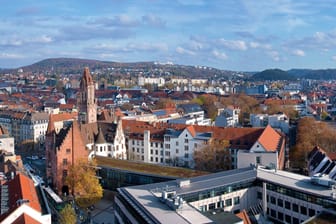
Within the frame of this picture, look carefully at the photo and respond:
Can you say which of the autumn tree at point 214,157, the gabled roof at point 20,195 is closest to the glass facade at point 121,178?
the autumn tree at point 214,157

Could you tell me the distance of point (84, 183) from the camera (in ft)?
209

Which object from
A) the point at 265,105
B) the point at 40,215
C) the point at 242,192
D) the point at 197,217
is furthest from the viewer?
the point at 265,105

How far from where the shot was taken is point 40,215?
41.7 metres

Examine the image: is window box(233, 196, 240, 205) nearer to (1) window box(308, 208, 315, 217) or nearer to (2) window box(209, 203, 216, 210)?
(2) window box(209, 203, 216, 210)

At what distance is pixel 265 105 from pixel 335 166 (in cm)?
10177

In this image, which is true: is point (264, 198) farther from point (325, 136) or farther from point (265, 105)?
point (265, 105)

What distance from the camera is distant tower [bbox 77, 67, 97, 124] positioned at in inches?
3656

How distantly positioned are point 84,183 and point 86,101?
31805 millimetres

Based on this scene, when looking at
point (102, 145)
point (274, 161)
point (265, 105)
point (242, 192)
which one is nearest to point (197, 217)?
point (242, 192)

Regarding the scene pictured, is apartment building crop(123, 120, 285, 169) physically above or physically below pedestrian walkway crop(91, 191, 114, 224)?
above

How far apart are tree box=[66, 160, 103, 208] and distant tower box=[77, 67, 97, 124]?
24.9 meters

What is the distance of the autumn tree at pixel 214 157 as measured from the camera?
77.8 meters

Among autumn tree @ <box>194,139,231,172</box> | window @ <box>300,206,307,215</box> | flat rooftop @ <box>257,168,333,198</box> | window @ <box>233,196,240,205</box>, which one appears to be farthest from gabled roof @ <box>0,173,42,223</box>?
autumn tree @ <box>194,139,231,172</box>

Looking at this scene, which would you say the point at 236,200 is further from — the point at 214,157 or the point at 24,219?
the point at 214,157
